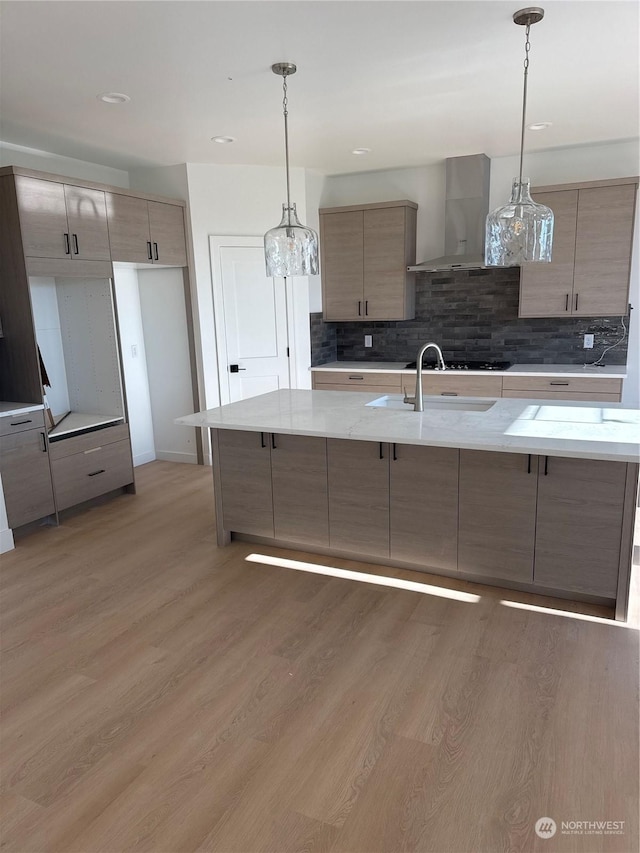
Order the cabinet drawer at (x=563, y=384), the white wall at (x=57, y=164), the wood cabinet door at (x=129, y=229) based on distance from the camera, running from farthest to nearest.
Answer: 1. the cabinet drawer at (x=563, y=384)
2. the wood cabinet door at (x=129, y=229)
3. the white wall at (x=57, y=164)

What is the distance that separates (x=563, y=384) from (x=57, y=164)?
14.8ft

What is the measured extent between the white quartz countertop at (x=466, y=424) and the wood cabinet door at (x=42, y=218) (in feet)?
5.39

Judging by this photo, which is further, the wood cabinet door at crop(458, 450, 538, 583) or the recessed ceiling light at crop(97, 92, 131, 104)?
the recessed ceiling light at crop(97, 92, 131, 104)

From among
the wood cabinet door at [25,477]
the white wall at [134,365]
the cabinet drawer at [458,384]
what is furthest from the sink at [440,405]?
the white wall at [134,365]

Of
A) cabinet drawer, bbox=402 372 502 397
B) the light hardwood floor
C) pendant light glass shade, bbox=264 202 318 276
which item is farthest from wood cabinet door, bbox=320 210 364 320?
the light hardwood floor

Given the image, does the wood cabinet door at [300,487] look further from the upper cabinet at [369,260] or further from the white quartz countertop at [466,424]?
the upper cabinet at [369,260]

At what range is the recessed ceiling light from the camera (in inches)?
129

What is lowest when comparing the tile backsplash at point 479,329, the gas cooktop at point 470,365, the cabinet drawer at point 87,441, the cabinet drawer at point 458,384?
the cabinet drawer at point 87,441

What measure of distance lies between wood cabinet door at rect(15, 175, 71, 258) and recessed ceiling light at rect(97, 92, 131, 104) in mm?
787

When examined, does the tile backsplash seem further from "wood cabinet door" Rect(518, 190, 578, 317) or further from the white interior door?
the white interior door

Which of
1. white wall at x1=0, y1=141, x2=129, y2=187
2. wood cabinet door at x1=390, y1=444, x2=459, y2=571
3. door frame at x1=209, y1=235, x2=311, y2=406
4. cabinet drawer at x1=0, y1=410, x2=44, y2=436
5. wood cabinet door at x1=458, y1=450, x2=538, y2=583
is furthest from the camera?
door frame at x1=209, y1=235, x2=311, y2=406

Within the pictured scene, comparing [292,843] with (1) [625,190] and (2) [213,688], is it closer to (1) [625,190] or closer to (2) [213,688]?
(2) [213,688]

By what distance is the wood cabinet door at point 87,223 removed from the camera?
406 cm

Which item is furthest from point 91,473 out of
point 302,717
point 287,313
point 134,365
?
point 302,717
